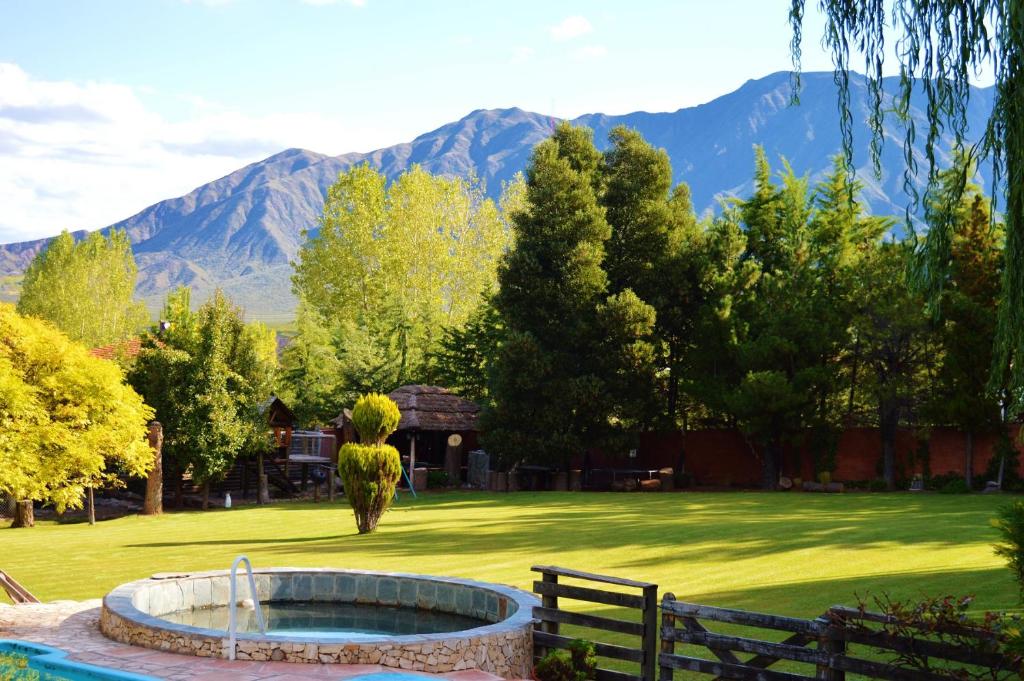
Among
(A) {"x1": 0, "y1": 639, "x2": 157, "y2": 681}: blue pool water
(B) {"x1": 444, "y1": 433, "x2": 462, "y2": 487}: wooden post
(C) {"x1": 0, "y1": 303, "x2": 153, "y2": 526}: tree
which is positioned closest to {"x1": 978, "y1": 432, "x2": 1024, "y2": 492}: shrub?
(B) {"x1": 444, "y1": 433, "x2": 462, "y2": 487}: wooden post

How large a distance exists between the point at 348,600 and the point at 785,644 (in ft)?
24.6

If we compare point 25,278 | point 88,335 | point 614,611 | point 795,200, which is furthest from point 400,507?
point 25,278

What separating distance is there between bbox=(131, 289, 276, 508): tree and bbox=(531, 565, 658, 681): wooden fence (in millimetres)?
23505

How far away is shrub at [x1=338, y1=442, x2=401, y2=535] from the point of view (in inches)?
943

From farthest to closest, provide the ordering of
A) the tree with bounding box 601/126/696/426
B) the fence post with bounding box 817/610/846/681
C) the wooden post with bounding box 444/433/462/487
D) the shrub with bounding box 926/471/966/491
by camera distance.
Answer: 1. the wooden post with bounding box 444/433/462/487
2. the tree with bounding box 601/126/696/426
3. the shrub with bounding box 926/471/966/491
4. the fence post with bounding box 817/610/846/681

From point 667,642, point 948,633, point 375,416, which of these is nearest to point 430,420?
point 375,416

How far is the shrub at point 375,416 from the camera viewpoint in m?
23.6

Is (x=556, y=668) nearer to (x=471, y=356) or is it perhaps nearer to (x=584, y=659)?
(x=584, y=659)

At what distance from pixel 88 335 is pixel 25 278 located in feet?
28.7

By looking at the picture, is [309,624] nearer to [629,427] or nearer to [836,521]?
[836,521]

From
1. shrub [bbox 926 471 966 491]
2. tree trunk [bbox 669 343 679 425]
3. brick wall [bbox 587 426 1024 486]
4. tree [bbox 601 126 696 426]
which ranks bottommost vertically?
shrub [bbox 926 471 966 491]

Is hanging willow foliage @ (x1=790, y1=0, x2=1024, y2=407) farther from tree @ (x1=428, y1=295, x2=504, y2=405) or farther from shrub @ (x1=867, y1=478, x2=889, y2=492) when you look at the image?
tree @ (x1=428, y1=295, x2=504, y2=405)

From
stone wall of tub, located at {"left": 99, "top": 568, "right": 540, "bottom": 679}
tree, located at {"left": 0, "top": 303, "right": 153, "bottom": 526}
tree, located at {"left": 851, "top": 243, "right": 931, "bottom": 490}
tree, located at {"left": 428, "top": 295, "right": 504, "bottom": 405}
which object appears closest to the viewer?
stone wall of tub, located at {"left": 99, "top": 568, "right": 540, "bottom": 679}

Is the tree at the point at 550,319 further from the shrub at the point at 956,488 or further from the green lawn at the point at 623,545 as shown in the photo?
the shrub at the point at 956,488
